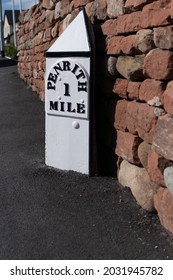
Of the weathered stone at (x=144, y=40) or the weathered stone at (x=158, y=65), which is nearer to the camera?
the weathered stone at (x=158, y=65)

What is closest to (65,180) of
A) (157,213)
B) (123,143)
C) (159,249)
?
(123,143)

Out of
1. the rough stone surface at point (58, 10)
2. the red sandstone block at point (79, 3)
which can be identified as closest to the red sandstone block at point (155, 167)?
the red sandstone block at point (79, 3)

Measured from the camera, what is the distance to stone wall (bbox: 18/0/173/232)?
129 inches

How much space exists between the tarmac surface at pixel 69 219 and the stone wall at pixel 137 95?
199 millimetres

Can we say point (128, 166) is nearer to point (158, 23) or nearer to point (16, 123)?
point (158, 23)

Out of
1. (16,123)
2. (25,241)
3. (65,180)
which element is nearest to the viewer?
(25,241)

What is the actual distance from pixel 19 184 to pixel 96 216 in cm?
114

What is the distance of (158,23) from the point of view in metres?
3.34

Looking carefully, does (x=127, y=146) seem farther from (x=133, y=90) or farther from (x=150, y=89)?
(x=150, y=89)

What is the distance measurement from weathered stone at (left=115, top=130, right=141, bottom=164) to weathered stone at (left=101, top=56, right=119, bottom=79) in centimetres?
55

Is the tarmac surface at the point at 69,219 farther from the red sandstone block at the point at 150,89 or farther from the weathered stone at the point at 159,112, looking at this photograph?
the red sandstone block at the point at 150,89

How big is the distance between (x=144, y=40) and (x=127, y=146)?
0.98 m

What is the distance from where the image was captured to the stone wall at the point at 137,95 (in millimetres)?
3273

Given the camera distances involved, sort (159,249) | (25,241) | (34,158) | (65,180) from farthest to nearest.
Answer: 1. (34,158)
2. (65,180)
3. (25,241)
4. (159,249)
